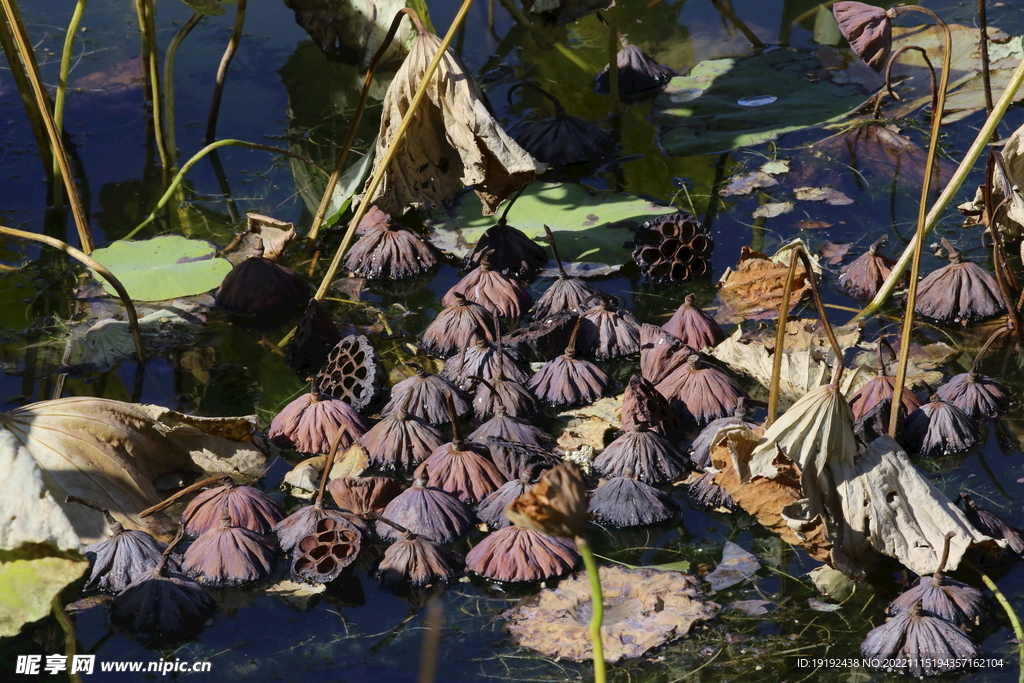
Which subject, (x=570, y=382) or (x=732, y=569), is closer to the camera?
(x=732, y=569)

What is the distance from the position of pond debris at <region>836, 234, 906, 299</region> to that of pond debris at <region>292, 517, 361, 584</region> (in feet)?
7.83

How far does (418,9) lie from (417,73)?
44.0 inches

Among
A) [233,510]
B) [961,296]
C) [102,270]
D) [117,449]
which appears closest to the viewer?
[233,510]

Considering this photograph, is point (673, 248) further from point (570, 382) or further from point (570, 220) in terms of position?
point (570, 382)

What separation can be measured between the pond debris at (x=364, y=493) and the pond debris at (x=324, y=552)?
16 cm

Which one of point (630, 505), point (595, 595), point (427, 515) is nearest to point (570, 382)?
point (630, 505)

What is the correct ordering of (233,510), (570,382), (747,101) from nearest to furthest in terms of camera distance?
(233,510) < (570,382) < (747,101)

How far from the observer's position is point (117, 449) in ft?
11.2

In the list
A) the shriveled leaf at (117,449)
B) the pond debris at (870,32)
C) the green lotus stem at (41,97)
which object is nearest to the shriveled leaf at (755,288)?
the pond debris at (870,32)

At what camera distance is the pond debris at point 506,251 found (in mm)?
4648

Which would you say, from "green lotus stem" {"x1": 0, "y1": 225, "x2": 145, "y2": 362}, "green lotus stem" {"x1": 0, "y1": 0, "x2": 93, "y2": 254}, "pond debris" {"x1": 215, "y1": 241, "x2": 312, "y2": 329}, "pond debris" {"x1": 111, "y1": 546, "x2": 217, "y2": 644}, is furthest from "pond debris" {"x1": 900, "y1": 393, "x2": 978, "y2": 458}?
"green lotus stem" {"x1": 0, "y1": 0, "x2": 93, "y2": 254}

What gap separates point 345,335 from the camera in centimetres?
434

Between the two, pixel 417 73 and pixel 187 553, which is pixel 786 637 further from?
pixel 417 73

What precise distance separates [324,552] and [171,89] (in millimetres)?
3205
